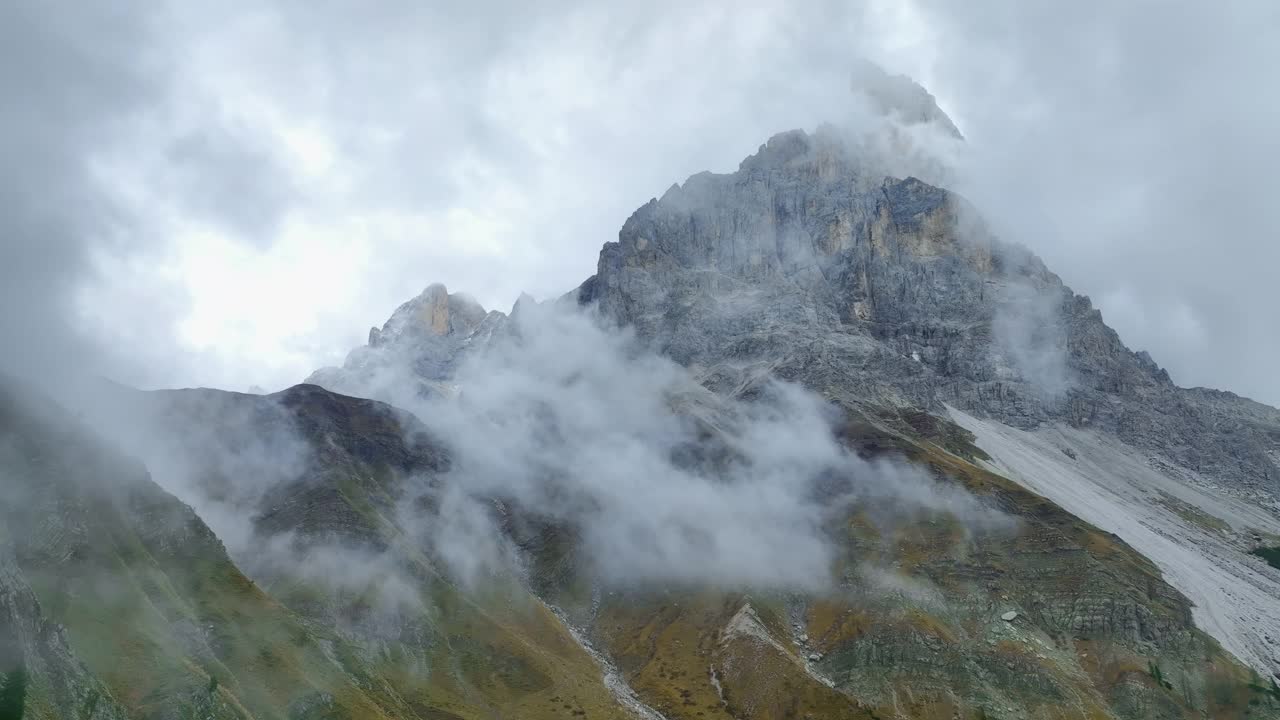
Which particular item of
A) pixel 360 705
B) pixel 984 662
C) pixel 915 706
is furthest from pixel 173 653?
pixel 984 662

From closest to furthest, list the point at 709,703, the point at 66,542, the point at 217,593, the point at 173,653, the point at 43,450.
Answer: the point at 173,653 < the point at 66,542 < the point at 43,450 < the point at 217,593 < the point at 709,703

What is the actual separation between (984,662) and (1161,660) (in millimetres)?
39301

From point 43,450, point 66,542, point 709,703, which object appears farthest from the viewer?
point 709,703

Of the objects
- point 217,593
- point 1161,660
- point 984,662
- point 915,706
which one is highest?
point 1161,660

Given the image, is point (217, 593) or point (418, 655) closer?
point (217, 593)

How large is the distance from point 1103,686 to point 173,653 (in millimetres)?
186645

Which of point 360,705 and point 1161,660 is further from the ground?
point 1161,660

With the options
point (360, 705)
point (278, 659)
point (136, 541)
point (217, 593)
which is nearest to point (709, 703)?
point (360, 705)

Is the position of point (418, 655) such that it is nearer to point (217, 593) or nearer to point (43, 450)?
point (217, 593)

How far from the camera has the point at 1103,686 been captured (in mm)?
182000

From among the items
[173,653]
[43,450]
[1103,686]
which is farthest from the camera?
[1103,686]

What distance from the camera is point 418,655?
19725cm

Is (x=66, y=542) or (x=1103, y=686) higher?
(x=1103, y=686)

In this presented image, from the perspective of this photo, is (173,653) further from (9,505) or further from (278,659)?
(9,505)
